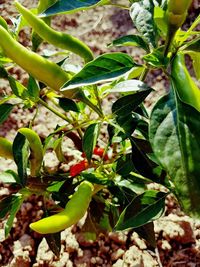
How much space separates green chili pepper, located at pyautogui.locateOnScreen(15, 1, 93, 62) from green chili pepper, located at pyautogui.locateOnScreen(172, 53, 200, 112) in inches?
9.1

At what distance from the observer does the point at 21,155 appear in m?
1.12

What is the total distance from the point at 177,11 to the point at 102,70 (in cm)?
17

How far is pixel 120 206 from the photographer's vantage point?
1383 mm

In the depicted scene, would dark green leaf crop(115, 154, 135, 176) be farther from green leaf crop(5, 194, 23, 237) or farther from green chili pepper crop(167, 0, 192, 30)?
green chili pepper crop(167, 0, 192, 30)

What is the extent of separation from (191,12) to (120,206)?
3.97 ft

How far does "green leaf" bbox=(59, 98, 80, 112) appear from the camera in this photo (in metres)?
1.18

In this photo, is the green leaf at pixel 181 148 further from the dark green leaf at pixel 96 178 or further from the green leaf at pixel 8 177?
the green leaf at pixel 8 177

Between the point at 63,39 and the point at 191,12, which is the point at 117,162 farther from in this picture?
the point at 191,12

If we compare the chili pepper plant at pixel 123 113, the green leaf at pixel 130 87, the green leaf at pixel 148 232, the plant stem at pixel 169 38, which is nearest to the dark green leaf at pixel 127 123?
the chili pepper plant at pixel 123 113

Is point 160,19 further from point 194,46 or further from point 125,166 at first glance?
point 125,166

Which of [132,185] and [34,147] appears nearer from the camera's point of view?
[34,147]

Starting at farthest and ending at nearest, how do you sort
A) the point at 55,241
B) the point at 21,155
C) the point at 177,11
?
1. the point at 55,241
2. the point at 21,155
3. the point at 177,11

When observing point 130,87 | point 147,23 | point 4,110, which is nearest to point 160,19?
point 147,23

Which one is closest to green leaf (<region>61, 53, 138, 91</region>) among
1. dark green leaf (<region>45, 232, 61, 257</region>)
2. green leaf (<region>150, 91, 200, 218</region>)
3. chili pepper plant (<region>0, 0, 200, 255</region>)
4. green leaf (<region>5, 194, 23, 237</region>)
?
chili pepper plant (<region>0, 0, 200, 255</region>)
